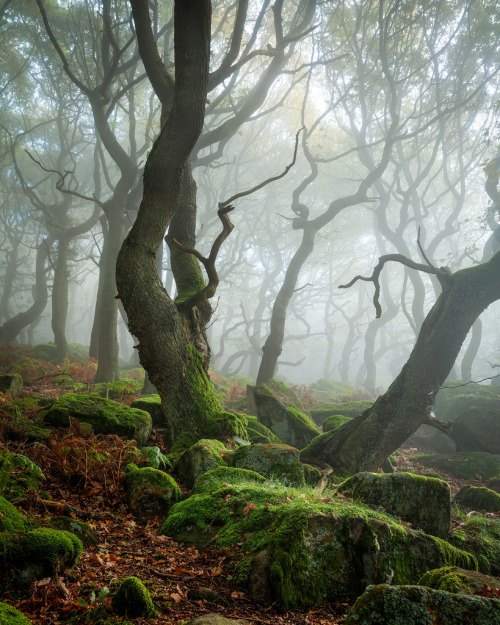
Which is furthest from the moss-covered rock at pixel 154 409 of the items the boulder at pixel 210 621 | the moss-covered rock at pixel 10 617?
the moss-covered rock at pixel 10 617

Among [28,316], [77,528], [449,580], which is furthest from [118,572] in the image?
[28,316]

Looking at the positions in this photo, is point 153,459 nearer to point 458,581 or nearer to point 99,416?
point 99,416

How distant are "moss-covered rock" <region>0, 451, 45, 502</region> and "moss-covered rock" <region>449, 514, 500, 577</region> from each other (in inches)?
165

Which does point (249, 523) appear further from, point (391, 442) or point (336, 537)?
point (391, 442)

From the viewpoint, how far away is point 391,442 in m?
7.15

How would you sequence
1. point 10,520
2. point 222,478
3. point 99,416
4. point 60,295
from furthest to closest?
point 60,295
point 99,416
point 222,478
point 10,520

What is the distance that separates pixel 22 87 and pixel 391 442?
24526 mm

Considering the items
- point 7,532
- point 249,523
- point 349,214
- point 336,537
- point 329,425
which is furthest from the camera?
point 349,214

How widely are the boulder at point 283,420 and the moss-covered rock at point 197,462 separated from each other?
4050 millimetres

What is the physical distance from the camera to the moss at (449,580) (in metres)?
2.37

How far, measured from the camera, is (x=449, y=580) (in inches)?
96.5

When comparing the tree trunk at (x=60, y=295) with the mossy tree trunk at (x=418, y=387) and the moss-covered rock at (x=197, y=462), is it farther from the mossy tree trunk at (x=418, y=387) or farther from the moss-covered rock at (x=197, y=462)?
the moss-covered rock at (x=197, y=462)

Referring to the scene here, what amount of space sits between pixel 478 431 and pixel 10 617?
10.9m

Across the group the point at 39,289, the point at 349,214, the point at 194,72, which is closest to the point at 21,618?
the point at 194,72
